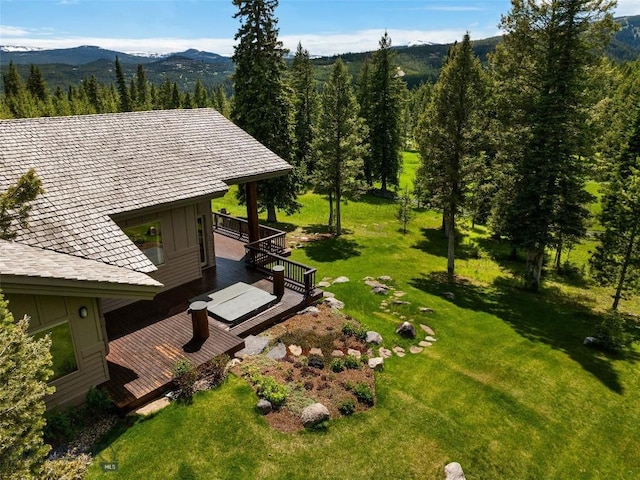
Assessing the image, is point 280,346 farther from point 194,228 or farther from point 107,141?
point 107,141

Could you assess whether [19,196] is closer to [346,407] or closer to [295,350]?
[295,350]

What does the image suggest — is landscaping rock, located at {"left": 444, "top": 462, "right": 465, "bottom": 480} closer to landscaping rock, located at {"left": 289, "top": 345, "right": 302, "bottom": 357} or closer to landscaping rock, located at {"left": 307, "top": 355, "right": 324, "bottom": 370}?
landscaping rock, located at {"left": 307, "top": 355, "right": 324, "bottom": 370}

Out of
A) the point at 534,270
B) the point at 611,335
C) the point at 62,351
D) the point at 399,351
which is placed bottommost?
the point at 534,270

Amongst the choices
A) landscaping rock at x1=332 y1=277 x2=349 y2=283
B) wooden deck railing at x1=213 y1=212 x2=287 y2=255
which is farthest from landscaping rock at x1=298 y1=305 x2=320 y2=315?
wooden deck railing at x1=213 y1=212 x2=287 y2=255

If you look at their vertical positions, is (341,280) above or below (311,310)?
below

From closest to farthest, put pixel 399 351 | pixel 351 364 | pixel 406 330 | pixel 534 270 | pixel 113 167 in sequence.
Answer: pixel 351 364 → pixel 399 351 → pixel 113 167 → pixel 406 330 → pixel 534 270

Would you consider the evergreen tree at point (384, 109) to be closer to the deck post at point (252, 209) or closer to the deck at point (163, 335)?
the deck post at point (252, 209)

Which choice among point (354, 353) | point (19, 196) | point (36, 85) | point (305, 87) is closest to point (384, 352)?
point (354, 353)
